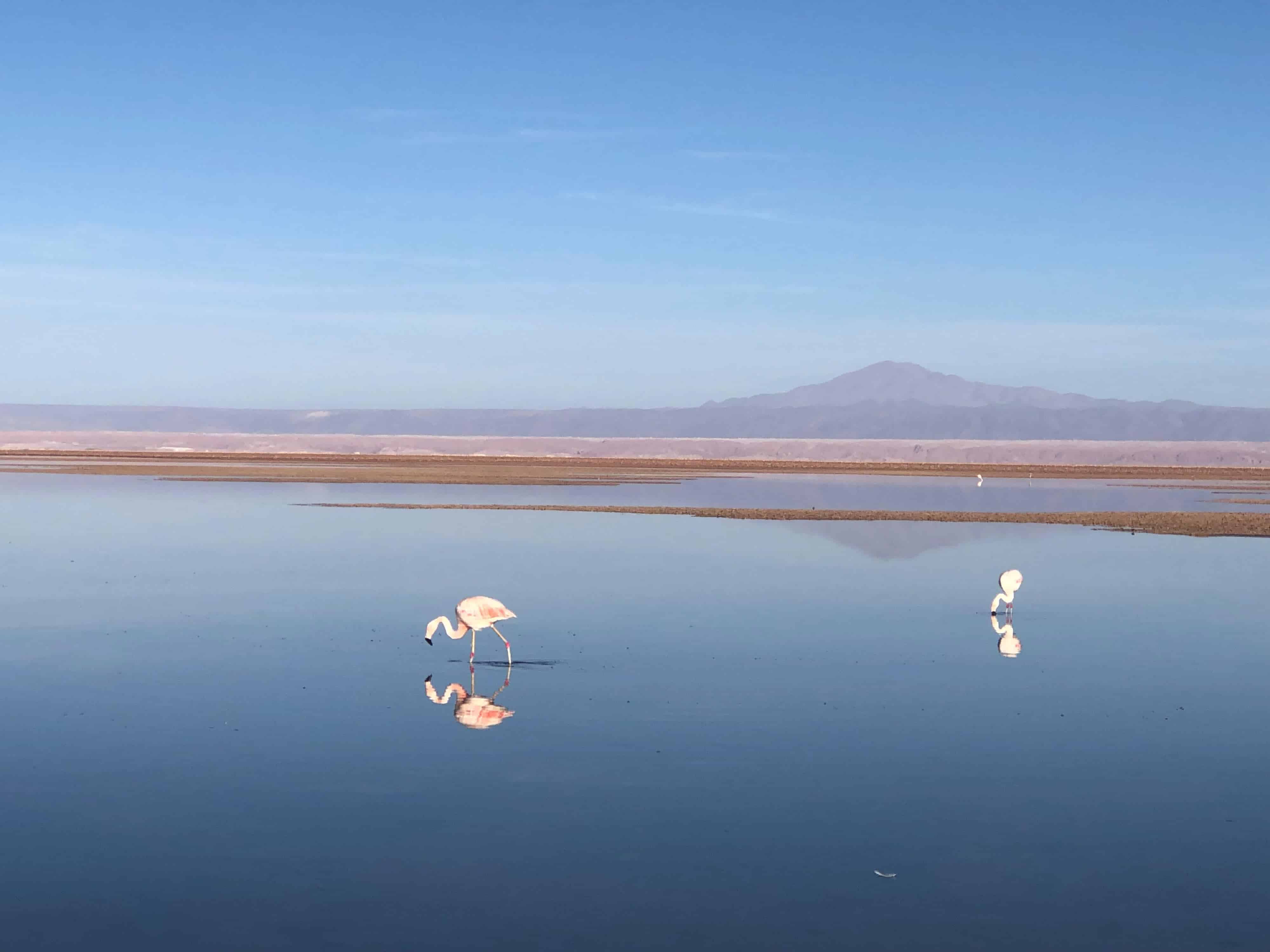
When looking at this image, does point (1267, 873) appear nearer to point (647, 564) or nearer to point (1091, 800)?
point (1091, 800)

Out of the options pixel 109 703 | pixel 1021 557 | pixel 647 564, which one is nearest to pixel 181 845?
pixel 109 703

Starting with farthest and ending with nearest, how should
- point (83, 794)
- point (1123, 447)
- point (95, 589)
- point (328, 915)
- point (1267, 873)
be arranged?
point (1123, 447), point (95, 589), point (83, 794), point (1267, 873), point (328, 915)

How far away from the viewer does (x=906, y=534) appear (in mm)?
36531

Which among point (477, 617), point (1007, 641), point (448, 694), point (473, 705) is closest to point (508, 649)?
point (477, 617)

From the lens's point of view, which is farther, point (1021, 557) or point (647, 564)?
point (1021, 557)

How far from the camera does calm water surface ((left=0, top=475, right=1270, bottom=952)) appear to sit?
25.9 feet

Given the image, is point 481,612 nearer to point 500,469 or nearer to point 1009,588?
point 1009,588

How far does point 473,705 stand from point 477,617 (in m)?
2.62

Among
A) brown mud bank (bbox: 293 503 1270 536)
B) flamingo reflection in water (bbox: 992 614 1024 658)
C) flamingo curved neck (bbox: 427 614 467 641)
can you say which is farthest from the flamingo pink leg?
brown mud bank (bbox: 293 503 1270 536)

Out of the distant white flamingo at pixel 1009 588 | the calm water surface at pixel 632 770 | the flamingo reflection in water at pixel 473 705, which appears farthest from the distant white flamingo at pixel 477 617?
the distant white flamingo at pixel 1009 588

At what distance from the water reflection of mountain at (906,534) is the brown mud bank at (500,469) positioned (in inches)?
1124

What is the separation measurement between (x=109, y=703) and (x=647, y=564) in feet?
48.2

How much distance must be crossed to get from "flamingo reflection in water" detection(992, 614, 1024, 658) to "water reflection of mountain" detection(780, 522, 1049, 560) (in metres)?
9.74

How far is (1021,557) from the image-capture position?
29.9 m
